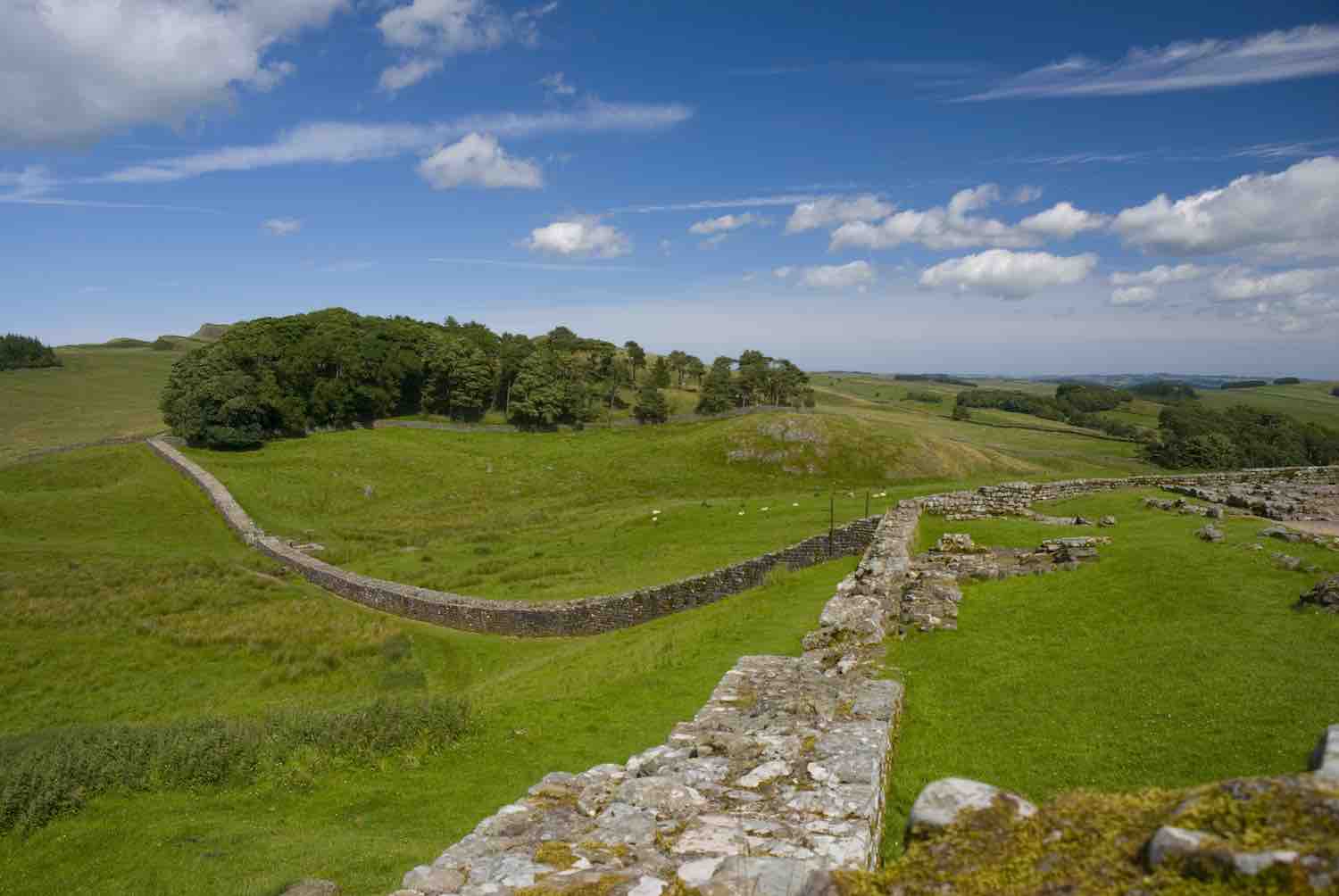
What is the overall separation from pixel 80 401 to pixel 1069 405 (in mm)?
171648

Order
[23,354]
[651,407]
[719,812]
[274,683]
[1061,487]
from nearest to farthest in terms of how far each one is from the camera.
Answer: [719,812], [274,683], [1061,487], [651,407], [23,354]

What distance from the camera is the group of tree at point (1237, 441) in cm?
6806

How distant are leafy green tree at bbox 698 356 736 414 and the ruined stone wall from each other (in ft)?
180

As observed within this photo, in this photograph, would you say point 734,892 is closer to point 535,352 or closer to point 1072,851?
point 1072,851

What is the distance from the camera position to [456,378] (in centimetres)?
7950

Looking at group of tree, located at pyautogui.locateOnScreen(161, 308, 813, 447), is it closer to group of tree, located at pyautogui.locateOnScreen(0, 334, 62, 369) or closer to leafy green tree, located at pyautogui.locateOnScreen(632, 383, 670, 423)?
leafy green tree, located at pyautogui.locateOnScreen(632, 383, 670, 423)

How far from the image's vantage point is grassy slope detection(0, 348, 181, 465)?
253ft

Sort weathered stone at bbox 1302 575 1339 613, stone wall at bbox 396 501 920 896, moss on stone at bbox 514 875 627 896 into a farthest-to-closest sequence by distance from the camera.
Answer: weathered stone at bbox 1302 575 1339 613
stone wall at bbox 396 501 920 896
moss on stone at bbox 514 875 627 896

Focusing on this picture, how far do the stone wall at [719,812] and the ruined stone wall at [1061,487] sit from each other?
19.8m

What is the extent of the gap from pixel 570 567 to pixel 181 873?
22547mm

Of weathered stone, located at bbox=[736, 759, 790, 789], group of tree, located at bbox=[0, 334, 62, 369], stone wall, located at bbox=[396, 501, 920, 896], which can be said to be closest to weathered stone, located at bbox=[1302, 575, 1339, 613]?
stone wall, located at bbox=[396, 501, 920, 896]

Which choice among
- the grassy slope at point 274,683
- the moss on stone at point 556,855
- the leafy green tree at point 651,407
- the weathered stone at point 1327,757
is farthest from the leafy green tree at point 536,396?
the weathered stone at point 1327,757

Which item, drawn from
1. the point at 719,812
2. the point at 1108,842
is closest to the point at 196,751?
the point at 719,812

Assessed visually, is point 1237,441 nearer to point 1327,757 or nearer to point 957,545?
point 957,545
